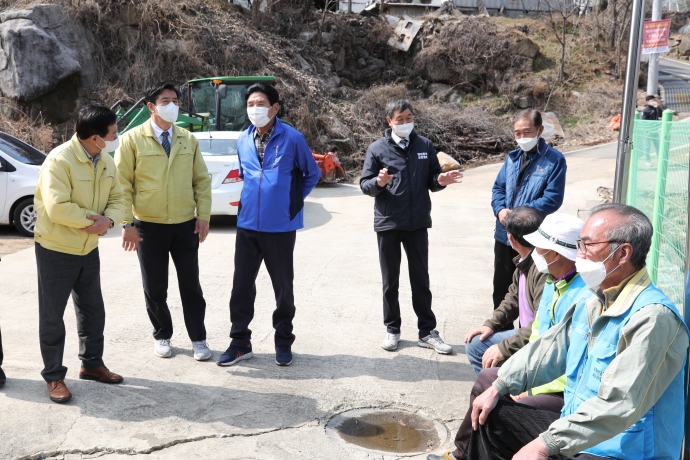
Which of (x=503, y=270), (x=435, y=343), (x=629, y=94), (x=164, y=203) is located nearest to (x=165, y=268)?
(x=164, y=203)

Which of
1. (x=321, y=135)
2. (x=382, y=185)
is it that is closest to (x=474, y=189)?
(x=321, y=135)

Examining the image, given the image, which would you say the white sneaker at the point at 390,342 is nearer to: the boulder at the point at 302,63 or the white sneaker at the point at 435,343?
the white sneaker at the point at 435,343

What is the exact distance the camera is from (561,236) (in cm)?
359

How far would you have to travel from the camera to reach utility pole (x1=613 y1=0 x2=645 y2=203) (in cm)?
631

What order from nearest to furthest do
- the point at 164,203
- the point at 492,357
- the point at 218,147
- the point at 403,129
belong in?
the point at 492,357 < the point at 164,203 < the point at 403,129 < the point at 218,147

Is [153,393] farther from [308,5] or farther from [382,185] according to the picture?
[308,5]

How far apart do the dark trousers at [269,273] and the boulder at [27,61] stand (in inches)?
641

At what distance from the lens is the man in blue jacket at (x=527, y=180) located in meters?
5.39

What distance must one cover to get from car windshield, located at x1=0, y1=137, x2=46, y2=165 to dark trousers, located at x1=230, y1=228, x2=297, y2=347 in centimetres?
703

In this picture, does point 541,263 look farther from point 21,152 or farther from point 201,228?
point 21,152

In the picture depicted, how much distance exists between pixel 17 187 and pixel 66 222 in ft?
23.3

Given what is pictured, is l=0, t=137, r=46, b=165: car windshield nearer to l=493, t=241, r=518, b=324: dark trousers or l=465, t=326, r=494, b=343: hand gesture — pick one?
l=493, t=241, r=518, b=324: dark trousers

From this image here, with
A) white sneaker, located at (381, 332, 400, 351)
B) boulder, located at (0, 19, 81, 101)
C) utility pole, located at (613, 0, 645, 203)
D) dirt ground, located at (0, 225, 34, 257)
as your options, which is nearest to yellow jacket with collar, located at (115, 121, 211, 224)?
white sneaker, located at (381, 332, 400, 351)

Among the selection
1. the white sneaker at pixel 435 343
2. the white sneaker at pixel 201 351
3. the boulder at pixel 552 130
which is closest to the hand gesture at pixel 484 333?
the white sneaker at pixel 435 343
